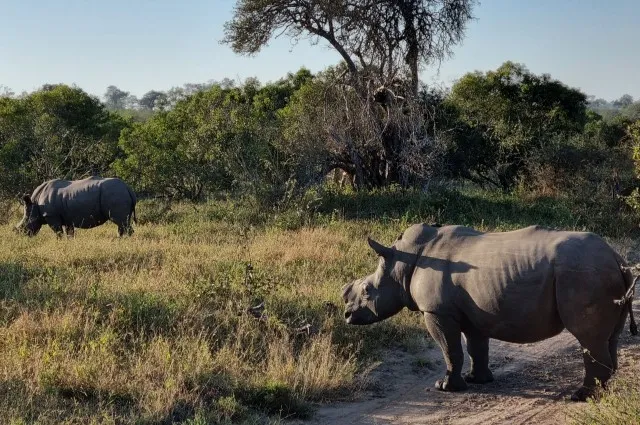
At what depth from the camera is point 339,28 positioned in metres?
20.1

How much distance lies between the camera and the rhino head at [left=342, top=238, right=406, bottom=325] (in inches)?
261

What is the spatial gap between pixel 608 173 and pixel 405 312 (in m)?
11.5

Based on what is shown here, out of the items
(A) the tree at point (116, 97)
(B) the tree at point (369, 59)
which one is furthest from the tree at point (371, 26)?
(A) the tree at point (116, 97)

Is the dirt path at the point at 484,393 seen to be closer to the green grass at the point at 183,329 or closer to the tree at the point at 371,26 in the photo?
the green grass at the point at 183,329

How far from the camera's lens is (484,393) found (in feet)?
21.0

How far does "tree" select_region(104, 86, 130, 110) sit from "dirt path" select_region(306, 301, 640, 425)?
418 feet

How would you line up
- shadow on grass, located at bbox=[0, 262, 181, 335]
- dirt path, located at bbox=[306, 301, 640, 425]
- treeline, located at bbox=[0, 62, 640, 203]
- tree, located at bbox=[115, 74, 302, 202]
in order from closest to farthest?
dirt path, located at bbox=[306, 301, 640, 425] → shadow on grass, located at bbox=[0, 262, 181, 335] → tree, located at bbox=[115, 74, 302, 202] → treeline, located at bbox=[0, 62, 640, 203]

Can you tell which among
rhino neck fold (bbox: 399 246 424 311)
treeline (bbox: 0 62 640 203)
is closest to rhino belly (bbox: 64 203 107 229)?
treeline (bbox: 0 62 640 203)

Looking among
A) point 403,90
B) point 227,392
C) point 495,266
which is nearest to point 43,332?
point 227,392

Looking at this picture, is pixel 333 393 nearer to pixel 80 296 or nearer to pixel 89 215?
pixel 80 296

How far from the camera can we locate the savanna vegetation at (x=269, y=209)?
19.6ft

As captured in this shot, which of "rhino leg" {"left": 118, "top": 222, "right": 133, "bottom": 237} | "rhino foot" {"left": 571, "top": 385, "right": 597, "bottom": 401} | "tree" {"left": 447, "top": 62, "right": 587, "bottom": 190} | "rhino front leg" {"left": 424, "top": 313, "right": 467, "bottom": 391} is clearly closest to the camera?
"rhino foot" {"left": 571, "top": 385, "right": 597, "bottom": 401}

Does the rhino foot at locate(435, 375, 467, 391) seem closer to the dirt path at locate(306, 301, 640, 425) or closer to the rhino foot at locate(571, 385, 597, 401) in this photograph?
the dirt path at locate(306, 301, 640, 425)

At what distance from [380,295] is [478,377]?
1.23 metres
